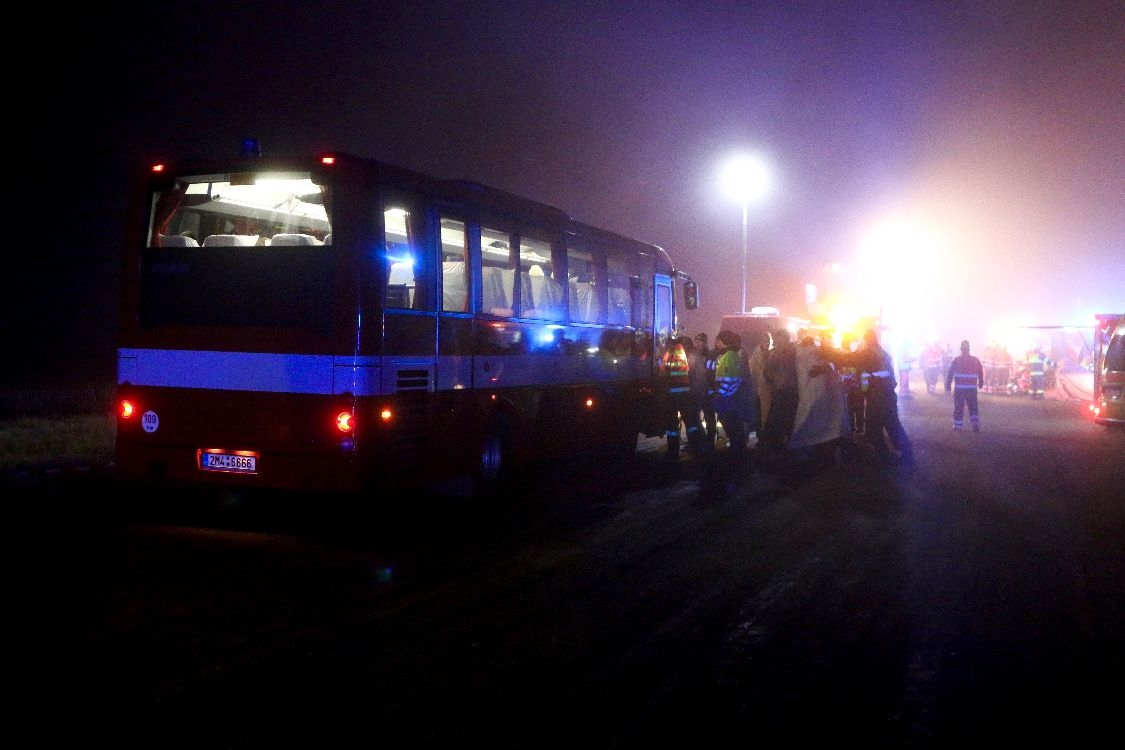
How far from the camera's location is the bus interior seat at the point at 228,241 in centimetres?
910

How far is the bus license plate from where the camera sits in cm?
880

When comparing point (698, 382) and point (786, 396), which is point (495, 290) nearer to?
point (698, 382)

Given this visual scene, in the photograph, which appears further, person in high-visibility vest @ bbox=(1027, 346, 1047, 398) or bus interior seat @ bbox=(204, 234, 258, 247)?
person in high-visibility vest @ bbox=(1027, 346, 1047, 398)

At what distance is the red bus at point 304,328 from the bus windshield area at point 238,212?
0.05 feet

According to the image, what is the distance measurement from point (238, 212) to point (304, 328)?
1.66 metres

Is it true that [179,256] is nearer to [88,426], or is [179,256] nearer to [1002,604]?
[1002,604]

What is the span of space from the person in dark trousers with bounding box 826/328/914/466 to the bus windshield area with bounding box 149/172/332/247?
9.61 metres

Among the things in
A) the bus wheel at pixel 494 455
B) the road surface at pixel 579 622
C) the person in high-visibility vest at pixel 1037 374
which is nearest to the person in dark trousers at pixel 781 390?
the road surface at pixel 579 622

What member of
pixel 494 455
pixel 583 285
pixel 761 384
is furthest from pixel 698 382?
pixel 494 455

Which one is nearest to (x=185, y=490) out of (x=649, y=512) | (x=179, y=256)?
(x=179, y=256)

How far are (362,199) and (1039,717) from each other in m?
6.27

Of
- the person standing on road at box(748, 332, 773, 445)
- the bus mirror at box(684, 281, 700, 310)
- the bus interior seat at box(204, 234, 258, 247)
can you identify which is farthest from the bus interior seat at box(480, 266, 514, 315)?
the bus mirror at box(684, 281, 700, 310)

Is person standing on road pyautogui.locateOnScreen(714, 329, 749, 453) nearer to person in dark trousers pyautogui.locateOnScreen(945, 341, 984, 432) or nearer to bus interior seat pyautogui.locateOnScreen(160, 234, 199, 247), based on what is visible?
person in dark trousers pyautogui.locateOnScreen(945, 341, 984, 432)

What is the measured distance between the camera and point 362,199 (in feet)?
28.1
